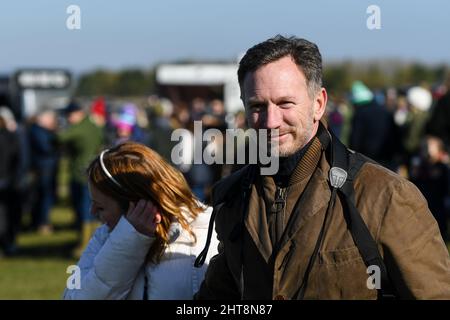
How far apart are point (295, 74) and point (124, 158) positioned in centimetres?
114

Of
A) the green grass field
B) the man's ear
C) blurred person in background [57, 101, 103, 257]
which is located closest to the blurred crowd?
blurred person in background [57, 101, 103, 257]

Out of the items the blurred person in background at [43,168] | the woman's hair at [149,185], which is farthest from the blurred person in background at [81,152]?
the woman's hair at [149,185]

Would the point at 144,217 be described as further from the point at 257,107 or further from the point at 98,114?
the point at 98,114

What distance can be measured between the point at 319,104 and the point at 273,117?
7.8 inches

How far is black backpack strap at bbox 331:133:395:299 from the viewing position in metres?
2.77

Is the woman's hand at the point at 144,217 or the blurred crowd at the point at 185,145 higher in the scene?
the woman's hand at the point at 144,217

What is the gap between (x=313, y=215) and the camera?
285 cm

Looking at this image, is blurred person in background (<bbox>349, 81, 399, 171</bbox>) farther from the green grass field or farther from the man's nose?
the man's nose

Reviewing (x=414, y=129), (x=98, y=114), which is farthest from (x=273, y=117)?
(x=414, y=129)

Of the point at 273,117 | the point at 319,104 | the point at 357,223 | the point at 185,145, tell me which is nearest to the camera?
the point at 357,223

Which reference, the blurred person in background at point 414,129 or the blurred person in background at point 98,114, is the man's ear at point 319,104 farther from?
the blurred person in background at point 414,129

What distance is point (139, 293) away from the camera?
149 inches

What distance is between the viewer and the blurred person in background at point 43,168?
15.9m
